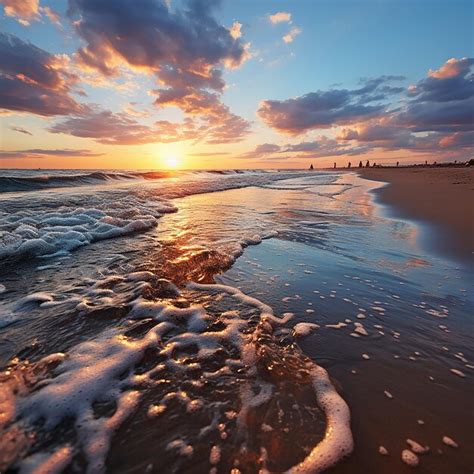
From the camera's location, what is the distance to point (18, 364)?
214 cm

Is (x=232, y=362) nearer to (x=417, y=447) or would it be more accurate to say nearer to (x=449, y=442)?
(x=417, y=447)

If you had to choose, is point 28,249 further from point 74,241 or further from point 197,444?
point 197,444

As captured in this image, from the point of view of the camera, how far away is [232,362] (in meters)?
2.26

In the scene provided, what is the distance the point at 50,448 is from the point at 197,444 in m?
0.80

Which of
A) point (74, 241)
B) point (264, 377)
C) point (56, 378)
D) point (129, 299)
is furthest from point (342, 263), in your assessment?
point (74, 241)

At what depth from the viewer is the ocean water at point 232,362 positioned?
5.13 ft

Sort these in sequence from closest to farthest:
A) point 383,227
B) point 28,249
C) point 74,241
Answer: point 28,249 < point 74,241 < point 383,227

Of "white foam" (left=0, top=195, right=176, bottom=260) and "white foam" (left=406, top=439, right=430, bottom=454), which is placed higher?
"white foam" (left=406, top=439, right=430, bottom=454)

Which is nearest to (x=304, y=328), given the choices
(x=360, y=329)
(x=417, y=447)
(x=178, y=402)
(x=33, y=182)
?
(x=360, y=329)

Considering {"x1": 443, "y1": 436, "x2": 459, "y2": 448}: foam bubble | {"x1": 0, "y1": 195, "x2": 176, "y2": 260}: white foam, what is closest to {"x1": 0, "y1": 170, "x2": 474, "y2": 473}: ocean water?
{"x1": 443, "y1": 436, "x2": 459, "y2": 448}: foam bubble

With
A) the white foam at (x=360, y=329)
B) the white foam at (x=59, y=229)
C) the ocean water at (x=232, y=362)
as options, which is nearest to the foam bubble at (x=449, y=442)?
the ocean water at (x=232, y=362)

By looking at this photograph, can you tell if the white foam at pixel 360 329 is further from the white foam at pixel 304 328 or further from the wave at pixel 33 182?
the wave at pixel 33 182

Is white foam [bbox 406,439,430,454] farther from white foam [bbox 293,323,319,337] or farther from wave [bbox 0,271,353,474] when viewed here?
white foam [bbox 293,323,319,337]

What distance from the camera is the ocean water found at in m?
1.56
